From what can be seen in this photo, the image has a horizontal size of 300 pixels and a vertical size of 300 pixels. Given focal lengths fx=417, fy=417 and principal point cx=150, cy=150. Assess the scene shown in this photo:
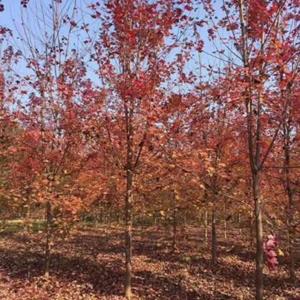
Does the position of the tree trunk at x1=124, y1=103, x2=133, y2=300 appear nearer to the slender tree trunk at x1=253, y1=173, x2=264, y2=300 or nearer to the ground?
the ground

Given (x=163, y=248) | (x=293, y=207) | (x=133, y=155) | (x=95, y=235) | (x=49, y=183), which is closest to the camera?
(x=133, y=155)

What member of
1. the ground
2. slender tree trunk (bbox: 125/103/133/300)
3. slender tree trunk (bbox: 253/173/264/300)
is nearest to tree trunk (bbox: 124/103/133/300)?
slender tree trunk (bbox: 125/103/133/300)

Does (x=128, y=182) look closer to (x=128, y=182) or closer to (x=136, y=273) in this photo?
(x=128, y=182)

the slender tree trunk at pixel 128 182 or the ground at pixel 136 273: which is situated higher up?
the slender tree trunk at pixel 128 182

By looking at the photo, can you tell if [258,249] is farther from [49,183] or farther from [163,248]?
[163,248]

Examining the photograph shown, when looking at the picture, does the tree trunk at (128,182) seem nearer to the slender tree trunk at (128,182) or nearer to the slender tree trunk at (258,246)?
the slender tree trunk at (128,182)

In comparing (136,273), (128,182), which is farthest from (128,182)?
(136,273)

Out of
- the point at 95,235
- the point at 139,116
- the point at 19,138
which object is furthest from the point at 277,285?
the point at 95,235

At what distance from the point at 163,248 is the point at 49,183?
27.1 ft

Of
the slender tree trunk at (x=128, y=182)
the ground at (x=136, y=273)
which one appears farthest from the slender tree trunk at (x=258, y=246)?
the slender tree trunk at (x=128, y=182)

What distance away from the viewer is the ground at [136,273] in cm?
1035

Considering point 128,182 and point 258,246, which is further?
point 128,182

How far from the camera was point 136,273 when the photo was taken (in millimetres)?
→ 12398

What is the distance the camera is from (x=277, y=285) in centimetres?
1202
